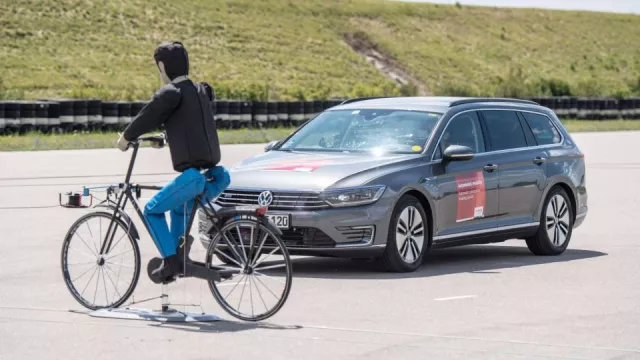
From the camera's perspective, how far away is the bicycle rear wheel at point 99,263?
9023 millimetres

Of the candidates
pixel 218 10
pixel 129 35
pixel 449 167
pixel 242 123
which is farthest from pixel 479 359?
pixel 218 10

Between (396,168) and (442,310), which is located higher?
(396,168)

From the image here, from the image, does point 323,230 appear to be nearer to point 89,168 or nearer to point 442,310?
point 442,310

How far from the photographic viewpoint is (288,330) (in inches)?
332

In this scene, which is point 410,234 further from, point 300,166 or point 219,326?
point 219,326

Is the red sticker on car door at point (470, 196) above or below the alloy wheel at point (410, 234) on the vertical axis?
above

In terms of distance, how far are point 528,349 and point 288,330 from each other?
1530mm

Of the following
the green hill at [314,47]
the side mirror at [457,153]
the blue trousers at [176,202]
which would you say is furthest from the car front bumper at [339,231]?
the green hill at [314,47]

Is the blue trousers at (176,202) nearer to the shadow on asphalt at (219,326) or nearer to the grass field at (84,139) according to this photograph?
the shadow on asphalt at (219,326)

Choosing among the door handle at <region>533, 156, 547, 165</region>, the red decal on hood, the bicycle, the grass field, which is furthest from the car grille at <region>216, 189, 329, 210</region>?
the grass field

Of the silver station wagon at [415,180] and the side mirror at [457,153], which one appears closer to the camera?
the silver station wagon at [415,180]

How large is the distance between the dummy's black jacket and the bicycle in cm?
20

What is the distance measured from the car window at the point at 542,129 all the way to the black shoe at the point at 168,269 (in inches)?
218

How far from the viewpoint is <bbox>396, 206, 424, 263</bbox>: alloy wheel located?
11.2 meters
